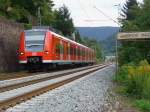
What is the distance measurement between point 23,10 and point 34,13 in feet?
26.0

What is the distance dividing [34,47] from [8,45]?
5273 millimetres

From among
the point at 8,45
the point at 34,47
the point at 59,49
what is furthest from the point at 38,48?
the point at 8,45

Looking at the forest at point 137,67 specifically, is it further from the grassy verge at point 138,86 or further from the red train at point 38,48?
the red train at point 38,48

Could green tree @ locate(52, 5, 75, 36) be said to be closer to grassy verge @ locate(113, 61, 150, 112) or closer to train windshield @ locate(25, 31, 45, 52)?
train windshield @ locate(25, 31, 45, 52)

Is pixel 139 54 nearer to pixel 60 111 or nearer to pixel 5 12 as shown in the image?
pixel 60 111

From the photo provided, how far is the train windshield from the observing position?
131 feet

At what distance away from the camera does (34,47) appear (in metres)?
39.9

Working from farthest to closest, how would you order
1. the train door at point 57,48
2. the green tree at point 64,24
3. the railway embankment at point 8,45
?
the green tree at point 64,24 → the railway embankment at point 8,45 → the train door at point 57,48

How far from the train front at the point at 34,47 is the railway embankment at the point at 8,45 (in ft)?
10.4

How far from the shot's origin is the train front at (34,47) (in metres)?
39.6

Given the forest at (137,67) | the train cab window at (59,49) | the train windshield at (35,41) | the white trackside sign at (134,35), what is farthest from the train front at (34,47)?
the white trackside sign at (134,35)

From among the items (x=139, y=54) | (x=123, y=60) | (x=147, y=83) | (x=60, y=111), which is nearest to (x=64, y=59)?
(x=123, y=60)

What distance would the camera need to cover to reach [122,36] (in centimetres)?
2542

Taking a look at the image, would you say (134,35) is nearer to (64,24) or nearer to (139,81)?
(139,81)
